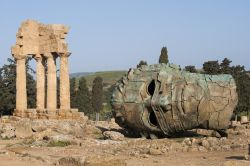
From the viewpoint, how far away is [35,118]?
35312 mm

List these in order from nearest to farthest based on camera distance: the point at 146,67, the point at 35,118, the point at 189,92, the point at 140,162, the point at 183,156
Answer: the point at 140,162 → the point at 183,156 → the point at 189,92 → the point at 146,67 → the point at 35,118

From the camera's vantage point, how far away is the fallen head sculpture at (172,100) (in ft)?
59.6

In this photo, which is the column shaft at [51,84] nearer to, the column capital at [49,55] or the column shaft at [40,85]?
the column capital at [49,55]

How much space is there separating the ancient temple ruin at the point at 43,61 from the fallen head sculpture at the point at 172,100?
54.8 ft

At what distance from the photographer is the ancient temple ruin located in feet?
118

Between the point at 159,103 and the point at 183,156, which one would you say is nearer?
the point at 183,156

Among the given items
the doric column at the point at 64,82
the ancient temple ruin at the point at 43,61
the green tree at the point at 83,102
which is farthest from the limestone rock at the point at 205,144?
the green tree at the point at 83,102

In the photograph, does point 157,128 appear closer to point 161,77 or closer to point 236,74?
point 161,77

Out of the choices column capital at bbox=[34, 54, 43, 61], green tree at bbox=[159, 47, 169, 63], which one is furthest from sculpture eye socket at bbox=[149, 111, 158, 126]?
green tree at bbox=[159, 47, 169, 63]

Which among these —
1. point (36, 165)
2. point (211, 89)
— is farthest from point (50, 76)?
point (36, 165)

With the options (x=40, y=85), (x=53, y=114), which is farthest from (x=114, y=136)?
(x=40, y=85)

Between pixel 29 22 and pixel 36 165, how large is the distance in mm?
24484

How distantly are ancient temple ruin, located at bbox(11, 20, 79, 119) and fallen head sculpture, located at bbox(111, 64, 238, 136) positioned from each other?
54.8 ft

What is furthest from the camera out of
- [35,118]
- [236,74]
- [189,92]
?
[236,74]
